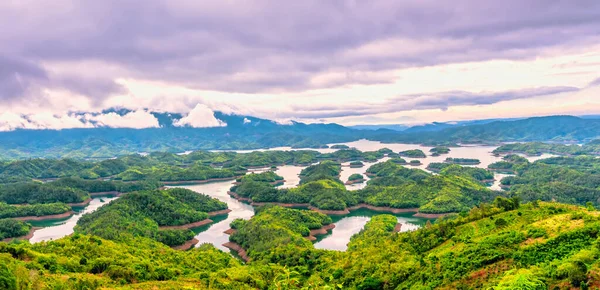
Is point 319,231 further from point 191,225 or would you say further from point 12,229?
point 12,229

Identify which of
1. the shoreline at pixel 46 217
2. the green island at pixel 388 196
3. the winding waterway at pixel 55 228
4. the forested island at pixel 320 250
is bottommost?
the winding waterway at pixel 55 228

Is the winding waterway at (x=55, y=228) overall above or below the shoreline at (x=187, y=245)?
below

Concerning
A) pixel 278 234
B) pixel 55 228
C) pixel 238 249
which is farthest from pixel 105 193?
pixel 278 234

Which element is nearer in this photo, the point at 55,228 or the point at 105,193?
the point at 55,228

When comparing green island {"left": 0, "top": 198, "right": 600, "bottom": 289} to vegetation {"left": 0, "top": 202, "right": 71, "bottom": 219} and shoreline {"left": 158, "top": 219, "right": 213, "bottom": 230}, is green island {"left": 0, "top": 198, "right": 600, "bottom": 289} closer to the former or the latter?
shoreline {"left": 158, "top": 219, "right": 213, "bottom": 230}

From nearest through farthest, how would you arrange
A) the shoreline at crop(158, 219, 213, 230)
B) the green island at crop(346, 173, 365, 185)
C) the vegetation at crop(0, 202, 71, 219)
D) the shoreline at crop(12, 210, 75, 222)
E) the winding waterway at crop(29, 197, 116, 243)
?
1. the winding waterway at crop(29, 197, 116, 243)
2. the shoreline at crop(158, 219, 213, 230)
3. the vegetation at crop(0, 202, 71, 219)
4. the shoreline at crop(12, 210, 75, 222)
5. the green island at crop(346, 173, 365, 185)

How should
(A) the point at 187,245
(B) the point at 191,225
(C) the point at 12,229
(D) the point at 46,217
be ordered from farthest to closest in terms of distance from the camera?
(D) the point at 46,217 → (B) the point at 191,225 → (C) the point at 12,229 → (A) the point at 187,245

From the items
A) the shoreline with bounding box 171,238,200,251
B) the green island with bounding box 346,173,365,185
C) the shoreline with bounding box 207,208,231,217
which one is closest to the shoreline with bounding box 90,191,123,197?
the shoreline with bounding box 207,208,231,217

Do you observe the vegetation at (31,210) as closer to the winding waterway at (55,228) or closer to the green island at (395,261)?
the winding waterway at (55,228)

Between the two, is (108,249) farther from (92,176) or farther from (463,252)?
(92,176)

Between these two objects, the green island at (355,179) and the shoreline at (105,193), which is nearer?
the shoreline at (105,193)

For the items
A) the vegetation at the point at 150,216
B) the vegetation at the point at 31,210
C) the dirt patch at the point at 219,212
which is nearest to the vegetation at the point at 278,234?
the vegetation at the point at 150,216

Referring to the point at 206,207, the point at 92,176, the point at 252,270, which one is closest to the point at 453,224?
the point at 252,270
